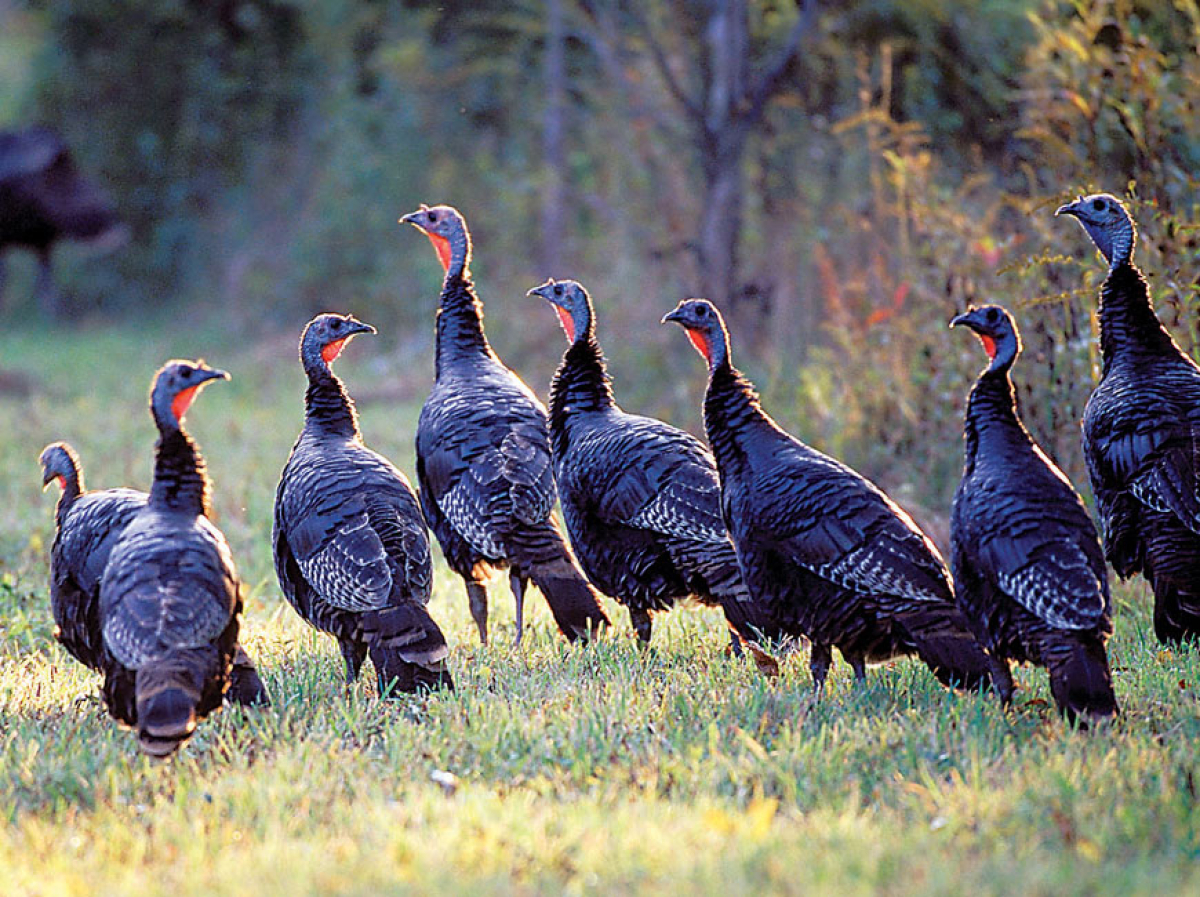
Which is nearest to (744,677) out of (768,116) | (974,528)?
(974,528)

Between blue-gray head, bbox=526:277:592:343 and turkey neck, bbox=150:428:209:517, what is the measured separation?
1.87 m

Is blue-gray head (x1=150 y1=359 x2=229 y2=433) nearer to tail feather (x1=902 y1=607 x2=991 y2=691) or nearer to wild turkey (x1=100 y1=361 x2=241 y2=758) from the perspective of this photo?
wild turkey (x1=100 y1=361 x2=241 y2=758)

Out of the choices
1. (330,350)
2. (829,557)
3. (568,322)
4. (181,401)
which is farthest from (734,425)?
(181,401)

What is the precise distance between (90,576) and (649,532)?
2010mm

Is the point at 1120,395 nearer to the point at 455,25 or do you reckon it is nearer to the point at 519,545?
the point at 519,545

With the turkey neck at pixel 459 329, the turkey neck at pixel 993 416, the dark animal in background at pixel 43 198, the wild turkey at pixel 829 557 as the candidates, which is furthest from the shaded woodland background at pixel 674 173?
the dark animal in background at pixel 43 198

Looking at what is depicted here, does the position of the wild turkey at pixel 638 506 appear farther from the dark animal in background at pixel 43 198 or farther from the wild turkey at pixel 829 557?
the dark animal in background at pixel 43 198

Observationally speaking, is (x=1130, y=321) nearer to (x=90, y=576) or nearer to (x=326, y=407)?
(x=326, y=407)

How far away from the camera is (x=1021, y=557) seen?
165 inches

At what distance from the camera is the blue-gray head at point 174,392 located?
4.33 m

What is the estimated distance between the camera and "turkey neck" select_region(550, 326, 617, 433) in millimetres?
5734

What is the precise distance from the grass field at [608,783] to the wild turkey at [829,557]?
0.57 feet

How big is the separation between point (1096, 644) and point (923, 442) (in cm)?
358

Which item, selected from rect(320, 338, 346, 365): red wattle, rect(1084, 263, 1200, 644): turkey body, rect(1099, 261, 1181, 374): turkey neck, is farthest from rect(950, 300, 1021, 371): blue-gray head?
rect(320, 338, 346, 365): red wattle
